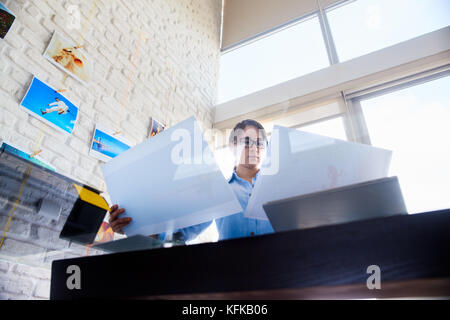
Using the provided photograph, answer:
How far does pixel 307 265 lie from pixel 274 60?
10.6 ft

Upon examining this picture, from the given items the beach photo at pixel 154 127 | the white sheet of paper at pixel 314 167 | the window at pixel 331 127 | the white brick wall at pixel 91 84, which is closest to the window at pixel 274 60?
the white brick wall at pixel 91 84

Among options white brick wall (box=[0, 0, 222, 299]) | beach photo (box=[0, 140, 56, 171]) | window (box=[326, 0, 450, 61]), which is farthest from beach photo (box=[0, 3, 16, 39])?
window (box=[326, 0, 450, 61])

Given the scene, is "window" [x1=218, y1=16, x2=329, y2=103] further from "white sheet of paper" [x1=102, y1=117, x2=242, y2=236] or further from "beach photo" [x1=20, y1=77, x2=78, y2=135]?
"white sheet of paper" [x1=102, y1=117, x2=242, y2=236]

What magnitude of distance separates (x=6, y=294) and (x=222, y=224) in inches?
32.3

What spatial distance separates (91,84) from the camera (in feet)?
5.36

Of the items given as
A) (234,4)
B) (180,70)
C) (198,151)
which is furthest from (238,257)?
(234,4)

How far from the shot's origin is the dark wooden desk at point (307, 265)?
11.2 inches

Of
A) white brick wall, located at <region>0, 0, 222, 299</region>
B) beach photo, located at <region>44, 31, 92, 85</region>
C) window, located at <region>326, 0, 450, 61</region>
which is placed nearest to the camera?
white brick wall, located at <region>0, 0, 222, 299</region>

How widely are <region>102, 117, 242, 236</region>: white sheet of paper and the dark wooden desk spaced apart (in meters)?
0.22

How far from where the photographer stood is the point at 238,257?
338mm

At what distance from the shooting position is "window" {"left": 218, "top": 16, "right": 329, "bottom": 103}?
299 cm

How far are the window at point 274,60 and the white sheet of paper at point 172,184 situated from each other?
262cm

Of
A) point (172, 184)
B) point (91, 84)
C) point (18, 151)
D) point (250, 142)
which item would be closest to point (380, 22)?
point (250, 142)

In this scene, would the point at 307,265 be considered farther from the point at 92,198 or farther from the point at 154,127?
the point at 154,127
